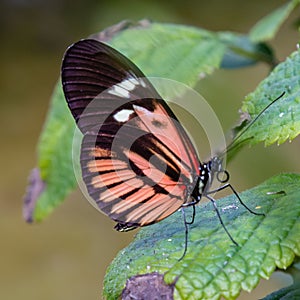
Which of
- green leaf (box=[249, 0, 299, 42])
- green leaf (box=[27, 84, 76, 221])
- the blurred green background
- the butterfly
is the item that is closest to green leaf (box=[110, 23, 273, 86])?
green leaf (box=[249, 0, 299, 42])

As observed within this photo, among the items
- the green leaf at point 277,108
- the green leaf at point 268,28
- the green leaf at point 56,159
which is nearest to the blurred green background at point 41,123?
the green leaf at point 268,28

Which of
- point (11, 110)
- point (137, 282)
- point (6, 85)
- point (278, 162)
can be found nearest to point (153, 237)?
point (137, 282)

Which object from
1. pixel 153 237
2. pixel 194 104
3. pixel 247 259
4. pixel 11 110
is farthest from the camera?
pixel 11 110

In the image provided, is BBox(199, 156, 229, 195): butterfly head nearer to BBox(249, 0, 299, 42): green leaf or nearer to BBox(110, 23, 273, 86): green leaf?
BBox(110, 23, 273, 86): green leaf

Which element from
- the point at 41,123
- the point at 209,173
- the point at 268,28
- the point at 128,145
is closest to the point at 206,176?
the point at 209,173

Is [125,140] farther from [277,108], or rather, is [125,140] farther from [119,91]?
[277,108]

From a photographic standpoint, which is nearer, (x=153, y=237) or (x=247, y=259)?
(x=247, y=259)

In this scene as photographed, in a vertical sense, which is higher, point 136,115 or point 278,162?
point 136,115

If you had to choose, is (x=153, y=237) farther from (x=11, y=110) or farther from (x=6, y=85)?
(x=6, y=85)

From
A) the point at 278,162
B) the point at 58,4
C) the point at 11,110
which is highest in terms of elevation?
the point at 58,4
